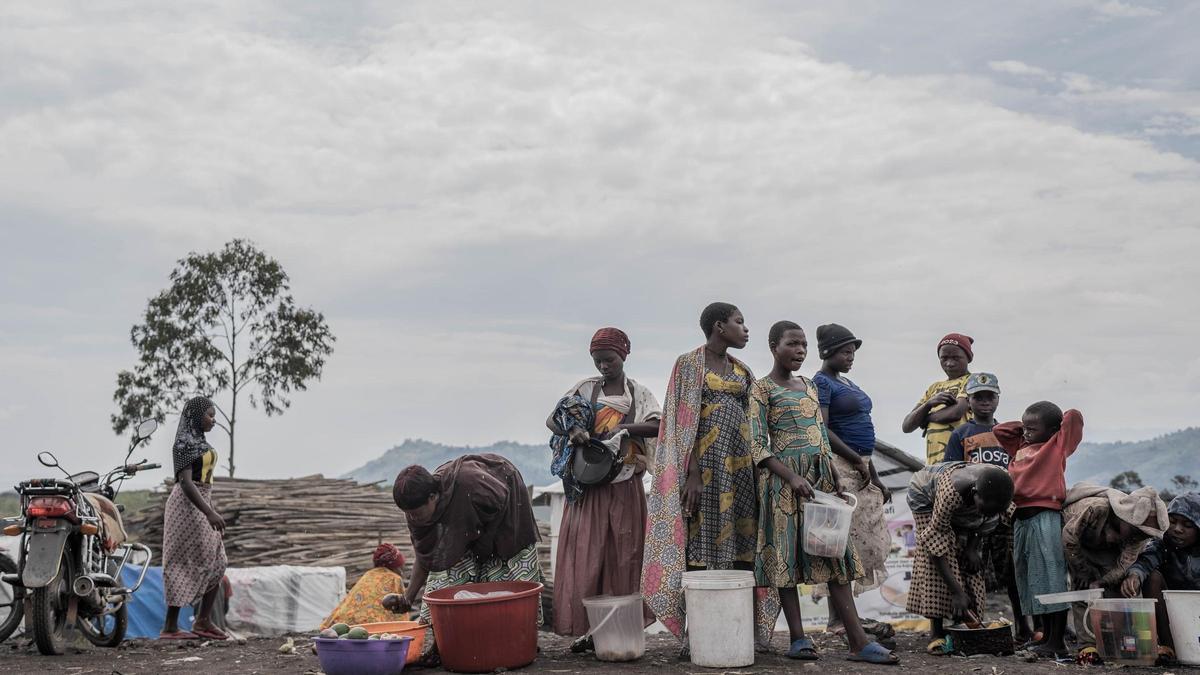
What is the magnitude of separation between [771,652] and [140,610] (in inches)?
240

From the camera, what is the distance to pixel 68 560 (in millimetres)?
7215

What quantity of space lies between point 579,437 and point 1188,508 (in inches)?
133

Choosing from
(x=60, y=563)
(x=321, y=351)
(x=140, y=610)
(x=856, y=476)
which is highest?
(x=321, y=351)

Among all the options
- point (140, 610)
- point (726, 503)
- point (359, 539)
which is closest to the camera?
point (726, 503)

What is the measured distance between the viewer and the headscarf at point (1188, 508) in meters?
5.80

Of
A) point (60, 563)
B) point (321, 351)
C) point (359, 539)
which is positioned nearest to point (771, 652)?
point (60, 563)

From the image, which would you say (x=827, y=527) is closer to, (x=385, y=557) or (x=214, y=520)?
(x=385, y=557)

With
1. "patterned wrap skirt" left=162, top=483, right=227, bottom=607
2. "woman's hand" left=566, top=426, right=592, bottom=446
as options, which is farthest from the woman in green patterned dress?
"patterned wrap skirt" left=162, top=483, right=227, bottom=607

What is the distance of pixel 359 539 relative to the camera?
13.0 meters

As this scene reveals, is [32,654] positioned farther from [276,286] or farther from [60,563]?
[276,286]

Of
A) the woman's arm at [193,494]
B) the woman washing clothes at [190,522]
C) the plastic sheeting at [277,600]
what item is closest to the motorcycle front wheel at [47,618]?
the woman washing clothes at [190,522]

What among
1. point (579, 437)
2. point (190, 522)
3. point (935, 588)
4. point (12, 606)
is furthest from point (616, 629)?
point (12, 606)

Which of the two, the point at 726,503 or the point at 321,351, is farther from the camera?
the point at 321,351

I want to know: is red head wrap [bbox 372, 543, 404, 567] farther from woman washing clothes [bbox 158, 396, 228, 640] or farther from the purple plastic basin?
the purple plastic basin
